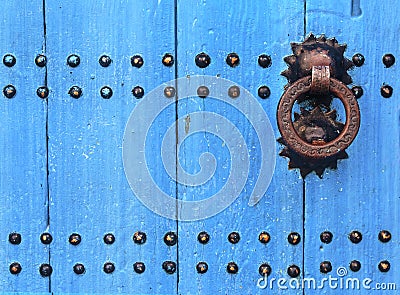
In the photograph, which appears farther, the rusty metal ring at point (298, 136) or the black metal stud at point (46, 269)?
the black metal stud at point (46, 269)

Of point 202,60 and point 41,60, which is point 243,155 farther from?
point 41,60

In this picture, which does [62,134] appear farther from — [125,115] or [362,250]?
[362,250]

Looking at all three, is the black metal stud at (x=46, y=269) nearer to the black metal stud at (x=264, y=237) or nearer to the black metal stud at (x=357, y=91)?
the black metal stud at (x=264, y=237)

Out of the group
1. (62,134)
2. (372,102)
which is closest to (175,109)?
(62,134)

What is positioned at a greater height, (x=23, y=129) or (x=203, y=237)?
(x=23, y=129)

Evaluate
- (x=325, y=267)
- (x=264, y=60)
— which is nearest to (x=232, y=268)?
(x=325, y=267)

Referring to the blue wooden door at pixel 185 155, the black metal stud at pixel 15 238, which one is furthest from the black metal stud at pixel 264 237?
the black metal stud at pixel 15 238

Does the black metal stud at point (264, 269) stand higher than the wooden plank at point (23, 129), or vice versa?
the wooden plank at point (23, 129)
